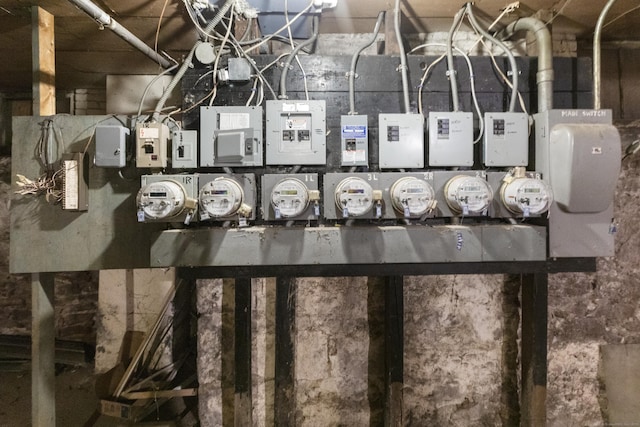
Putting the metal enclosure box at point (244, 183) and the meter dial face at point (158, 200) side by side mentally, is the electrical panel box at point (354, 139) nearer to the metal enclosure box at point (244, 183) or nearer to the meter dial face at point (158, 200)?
the metal enclosure box at point (244, 183)

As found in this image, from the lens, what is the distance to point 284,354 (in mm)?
1616

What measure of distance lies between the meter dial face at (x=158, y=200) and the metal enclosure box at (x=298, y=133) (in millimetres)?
425

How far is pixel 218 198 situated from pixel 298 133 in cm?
41

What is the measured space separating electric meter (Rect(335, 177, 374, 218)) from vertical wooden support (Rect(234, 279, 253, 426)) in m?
0.74

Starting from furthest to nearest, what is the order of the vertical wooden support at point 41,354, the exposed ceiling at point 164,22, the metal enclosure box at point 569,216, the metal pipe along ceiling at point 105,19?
1. the exposed ceiling at point 164,22
2. the vertical wooden support at point 41,354
3. the metal enclosure box at point 569,216
4. the metal pipe along ceiling at point 105,19

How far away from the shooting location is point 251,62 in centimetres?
136

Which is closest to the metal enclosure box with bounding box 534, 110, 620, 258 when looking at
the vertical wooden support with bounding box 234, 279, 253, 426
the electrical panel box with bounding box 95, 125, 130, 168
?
the vertical wooden support with bounding box 234, 279, 253, 426

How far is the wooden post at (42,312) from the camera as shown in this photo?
1.39 metres

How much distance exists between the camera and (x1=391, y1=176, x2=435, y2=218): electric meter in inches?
47.4

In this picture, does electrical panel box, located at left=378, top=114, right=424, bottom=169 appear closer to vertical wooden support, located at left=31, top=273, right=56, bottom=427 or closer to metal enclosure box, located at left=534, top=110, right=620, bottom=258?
metal enclosure box, located at left=534, top=110, right=620, bottom=258

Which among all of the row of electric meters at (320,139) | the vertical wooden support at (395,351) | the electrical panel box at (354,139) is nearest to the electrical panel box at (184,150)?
the row of electric meters at (320,139)

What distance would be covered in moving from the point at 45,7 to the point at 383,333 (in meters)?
2.35

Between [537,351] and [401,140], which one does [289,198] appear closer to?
[401,140]

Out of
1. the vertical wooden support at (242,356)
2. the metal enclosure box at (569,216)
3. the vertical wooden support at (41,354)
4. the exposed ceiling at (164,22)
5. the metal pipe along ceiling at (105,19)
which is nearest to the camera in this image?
the metal pipe along ceiling at (105,19)
